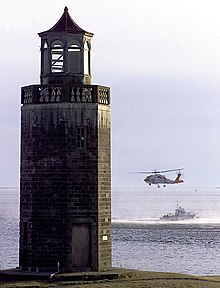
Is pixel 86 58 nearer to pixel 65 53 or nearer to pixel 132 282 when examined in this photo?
pixel 65 53

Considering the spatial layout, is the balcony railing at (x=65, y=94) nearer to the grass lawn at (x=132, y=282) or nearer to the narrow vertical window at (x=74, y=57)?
the narrow vertical window at (x=74, y=57)

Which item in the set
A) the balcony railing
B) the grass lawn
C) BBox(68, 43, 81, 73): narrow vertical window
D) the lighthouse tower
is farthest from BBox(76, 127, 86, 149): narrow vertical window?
the grass lawn

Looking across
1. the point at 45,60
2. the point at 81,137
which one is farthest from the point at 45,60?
the point at 81,137

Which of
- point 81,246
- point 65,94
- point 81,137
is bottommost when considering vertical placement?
point 81,246

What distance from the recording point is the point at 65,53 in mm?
29562

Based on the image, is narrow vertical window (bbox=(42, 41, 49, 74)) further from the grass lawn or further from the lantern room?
the grass lawn

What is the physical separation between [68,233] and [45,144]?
317 cm

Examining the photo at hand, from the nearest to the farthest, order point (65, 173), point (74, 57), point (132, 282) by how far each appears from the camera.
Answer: point (132, 282) < point (65, 173) < point (74, 57)

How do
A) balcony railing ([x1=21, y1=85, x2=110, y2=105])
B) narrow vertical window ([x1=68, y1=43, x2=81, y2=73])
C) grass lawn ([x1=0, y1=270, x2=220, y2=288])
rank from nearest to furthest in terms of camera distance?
1. grass lawn ([x1=0, y1=270, x2=220, y2=288])
2. balcony railing ([x1=21, y1=85, x2=110, y2=105])
3. narrow vertical window ([x1=68, y1=43, x2=81, y2=73])

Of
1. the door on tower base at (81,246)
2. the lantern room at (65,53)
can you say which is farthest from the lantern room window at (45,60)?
the door on tower base at (81,246)

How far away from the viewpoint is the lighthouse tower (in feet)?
93.7

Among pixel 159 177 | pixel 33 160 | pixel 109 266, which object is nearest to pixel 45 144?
pixel 33 160

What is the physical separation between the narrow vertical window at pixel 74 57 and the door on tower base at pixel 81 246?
5.58 meters

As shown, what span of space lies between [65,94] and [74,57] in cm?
159
